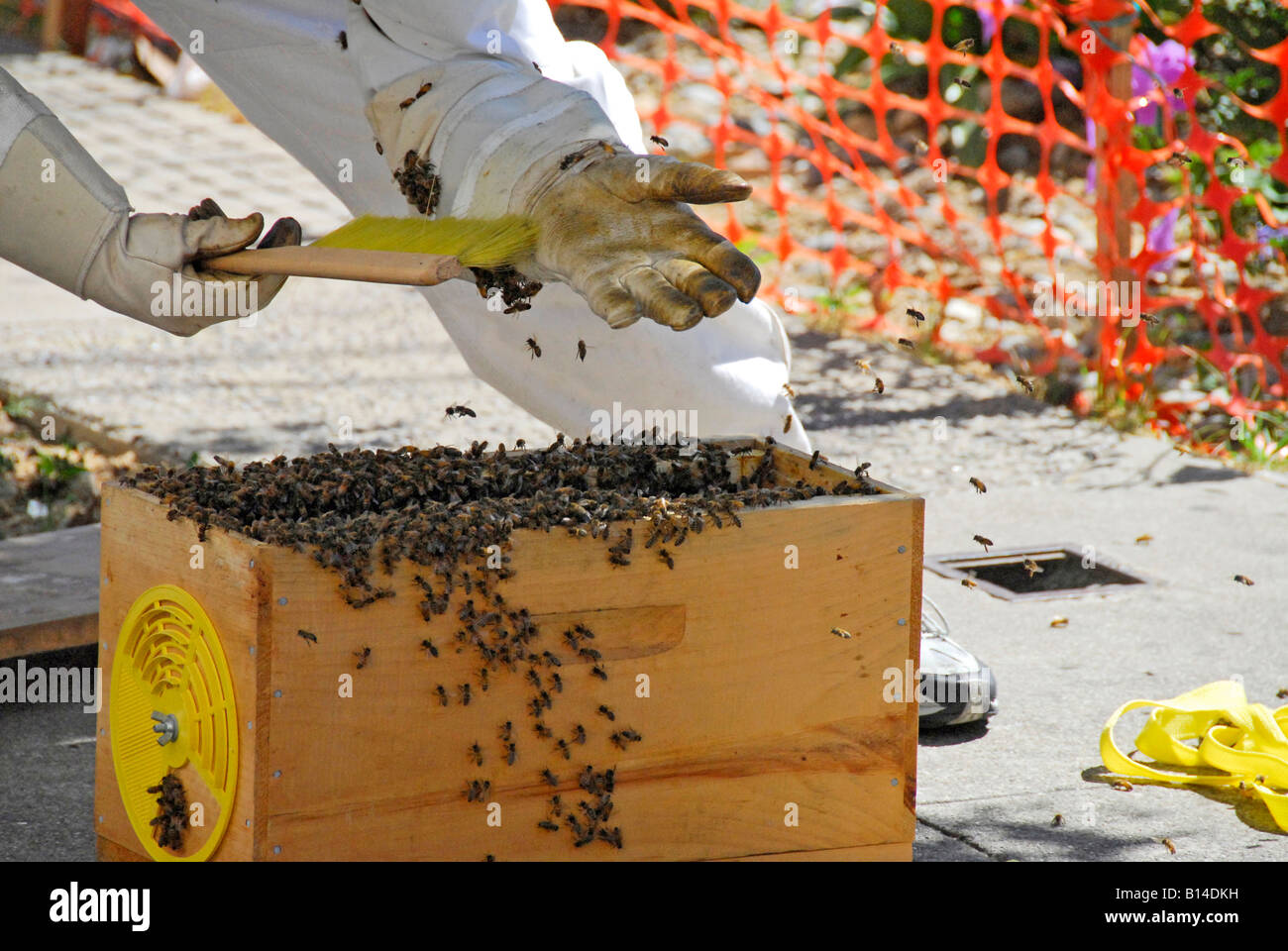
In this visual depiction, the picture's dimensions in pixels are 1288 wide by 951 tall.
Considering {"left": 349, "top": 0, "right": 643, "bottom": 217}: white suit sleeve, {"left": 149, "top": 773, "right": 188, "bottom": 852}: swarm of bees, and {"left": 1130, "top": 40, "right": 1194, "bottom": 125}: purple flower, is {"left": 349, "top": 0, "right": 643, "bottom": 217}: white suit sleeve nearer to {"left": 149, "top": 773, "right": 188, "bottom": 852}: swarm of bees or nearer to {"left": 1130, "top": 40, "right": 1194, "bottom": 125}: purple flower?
{"left": 149, "top": 773, "right": 188, "bottom": 852}: swarm of bees

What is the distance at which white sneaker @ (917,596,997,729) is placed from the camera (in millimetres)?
3627

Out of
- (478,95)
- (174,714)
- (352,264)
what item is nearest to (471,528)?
(352,264)

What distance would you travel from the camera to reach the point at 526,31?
3590 mm

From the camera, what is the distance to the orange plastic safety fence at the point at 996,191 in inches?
246

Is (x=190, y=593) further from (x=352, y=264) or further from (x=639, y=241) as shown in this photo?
(x=639, y=241)

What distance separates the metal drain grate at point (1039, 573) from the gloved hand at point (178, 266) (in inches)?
96.8

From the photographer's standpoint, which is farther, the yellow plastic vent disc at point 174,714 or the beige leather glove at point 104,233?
the beige leather glove at point 104,233

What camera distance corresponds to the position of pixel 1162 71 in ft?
21.3

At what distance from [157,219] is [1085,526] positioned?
3.31 m

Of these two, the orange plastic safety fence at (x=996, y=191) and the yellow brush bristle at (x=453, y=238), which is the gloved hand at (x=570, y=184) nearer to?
the yellow brush bristle at (x=453, y=238)

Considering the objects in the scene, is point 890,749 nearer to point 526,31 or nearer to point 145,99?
point 526,31

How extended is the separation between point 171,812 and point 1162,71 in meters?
5.27

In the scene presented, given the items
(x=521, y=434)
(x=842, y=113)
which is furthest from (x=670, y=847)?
(x=842, y=113)

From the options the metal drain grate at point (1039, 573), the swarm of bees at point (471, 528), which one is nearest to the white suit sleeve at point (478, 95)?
the swarm of bees at point (471, 528)
